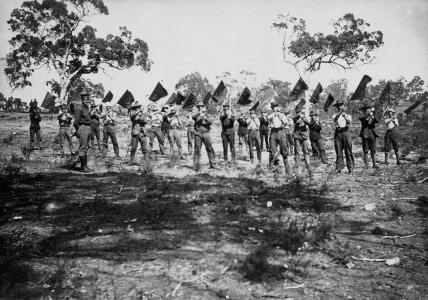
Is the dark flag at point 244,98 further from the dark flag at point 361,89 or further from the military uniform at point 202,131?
the dark flag at point 361,89

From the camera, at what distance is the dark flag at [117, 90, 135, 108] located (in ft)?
39.6

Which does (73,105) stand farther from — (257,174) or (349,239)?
(349,239)

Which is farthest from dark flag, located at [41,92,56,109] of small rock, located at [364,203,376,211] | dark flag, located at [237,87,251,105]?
small rock, located at [364,203,376,211]

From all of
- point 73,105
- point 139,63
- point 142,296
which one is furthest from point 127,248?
point 139,63

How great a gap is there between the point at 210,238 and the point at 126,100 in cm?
818

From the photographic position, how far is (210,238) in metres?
5.35

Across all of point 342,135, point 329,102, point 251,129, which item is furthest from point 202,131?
point 329,102

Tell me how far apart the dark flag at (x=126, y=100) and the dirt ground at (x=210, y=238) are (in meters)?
3.63

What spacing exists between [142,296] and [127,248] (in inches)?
52.3

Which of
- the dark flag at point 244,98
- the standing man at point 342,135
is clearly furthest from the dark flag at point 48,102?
the standing man at point 342,135

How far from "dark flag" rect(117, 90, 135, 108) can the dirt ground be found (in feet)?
11.9

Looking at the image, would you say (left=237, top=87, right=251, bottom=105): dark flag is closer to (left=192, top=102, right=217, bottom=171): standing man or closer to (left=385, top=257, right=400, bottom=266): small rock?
(left=192, top=102, right=217, bottom=171): standing man

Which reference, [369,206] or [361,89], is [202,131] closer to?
[361,89]

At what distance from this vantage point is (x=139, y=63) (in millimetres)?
34000
